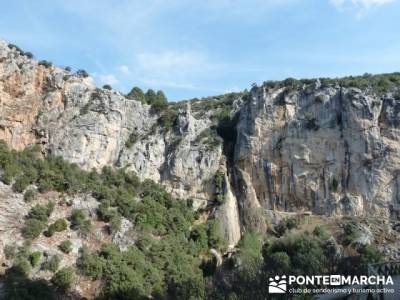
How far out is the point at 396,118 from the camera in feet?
138

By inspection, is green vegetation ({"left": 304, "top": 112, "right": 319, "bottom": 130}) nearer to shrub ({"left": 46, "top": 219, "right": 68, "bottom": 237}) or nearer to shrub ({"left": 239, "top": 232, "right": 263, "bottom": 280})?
shrub ({"left": 239, "top": 232, "right": 263, "bottom": 280})

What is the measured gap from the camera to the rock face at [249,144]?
136 ft

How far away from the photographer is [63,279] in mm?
30750

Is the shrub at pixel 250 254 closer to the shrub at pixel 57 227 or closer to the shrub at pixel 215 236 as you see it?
the shrub at pixel 215 236

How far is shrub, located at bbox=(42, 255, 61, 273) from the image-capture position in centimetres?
3150

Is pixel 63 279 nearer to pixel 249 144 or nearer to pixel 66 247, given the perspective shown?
pixel 66 247

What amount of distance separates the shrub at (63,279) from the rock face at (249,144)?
1261 cm

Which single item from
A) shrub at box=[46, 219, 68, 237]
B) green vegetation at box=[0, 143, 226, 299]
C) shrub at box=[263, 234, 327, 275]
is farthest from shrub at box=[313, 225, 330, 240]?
shrub at box=[46, 219, 68, 237]

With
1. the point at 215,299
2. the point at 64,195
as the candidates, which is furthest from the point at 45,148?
the point at 215,299

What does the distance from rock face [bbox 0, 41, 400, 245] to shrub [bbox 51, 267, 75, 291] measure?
12.6m

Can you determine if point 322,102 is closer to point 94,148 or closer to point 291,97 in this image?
point 291,97

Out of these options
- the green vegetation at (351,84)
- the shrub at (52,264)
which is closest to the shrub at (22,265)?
the shrub at (52,264)

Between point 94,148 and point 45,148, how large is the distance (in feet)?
13.9

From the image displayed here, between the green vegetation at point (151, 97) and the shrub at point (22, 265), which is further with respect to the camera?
the green vegetation at point (151, 97)
